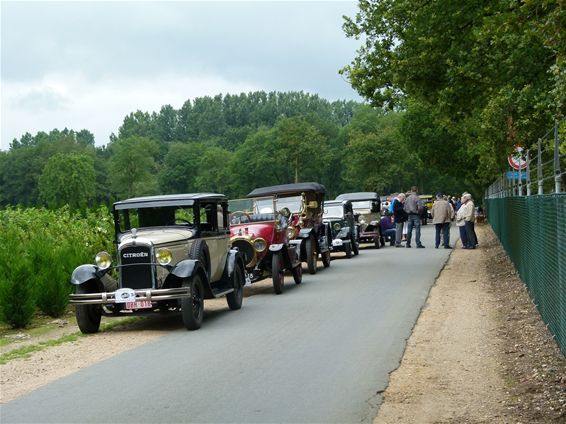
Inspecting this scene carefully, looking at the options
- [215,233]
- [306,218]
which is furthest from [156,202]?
[306,218]

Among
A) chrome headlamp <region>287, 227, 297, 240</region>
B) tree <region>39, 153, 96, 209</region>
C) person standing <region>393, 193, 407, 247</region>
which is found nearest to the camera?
chrome headlamp <region>287, 227, 297, 240</region>

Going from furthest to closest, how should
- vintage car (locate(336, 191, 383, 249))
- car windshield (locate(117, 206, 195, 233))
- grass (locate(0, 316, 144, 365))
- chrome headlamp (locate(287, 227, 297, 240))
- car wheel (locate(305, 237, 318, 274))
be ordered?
vintage car (locate(336, 191, 383, 249))
chrome headlamp (locate(287, 227, 297, 240))
car wheel (locate(305, 237, 318, 274))
car windshield (locate(117, 206, 195, 233))
grass (locate(0, 316, 144, 365))

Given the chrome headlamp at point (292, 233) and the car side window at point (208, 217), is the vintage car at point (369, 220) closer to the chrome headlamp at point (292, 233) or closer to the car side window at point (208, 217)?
the chrome headlamp at point (292, 233)

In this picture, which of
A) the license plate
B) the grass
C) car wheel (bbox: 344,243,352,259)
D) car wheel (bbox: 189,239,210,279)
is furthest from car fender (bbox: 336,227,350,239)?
the license plate

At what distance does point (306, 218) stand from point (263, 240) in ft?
16.9

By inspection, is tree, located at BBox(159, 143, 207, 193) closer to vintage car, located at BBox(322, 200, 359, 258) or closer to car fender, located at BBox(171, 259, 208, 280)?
vintage car, located at BBox(322, 200, 359, 258)

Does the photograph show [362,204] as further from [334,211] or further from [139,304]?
[139,304]

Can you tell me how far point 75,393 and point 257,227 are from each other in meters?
10.6

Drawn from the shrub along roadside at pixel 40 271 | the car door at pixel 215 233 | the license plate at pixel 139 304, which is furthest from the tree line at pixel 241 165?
the license plate at pixel 139 304

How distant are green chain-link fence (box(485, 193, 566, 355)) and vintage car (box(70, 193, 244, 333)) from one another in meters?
4.90

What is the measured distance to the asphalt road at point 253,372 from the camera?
24.0ft

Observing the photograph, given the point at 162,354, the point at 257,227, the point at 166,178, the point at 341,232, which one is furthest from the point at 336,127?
the point at 162,354

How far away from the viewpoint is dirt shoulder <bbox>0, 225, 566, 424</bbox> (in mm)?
7367

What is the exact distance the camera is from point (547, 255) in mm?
10703
